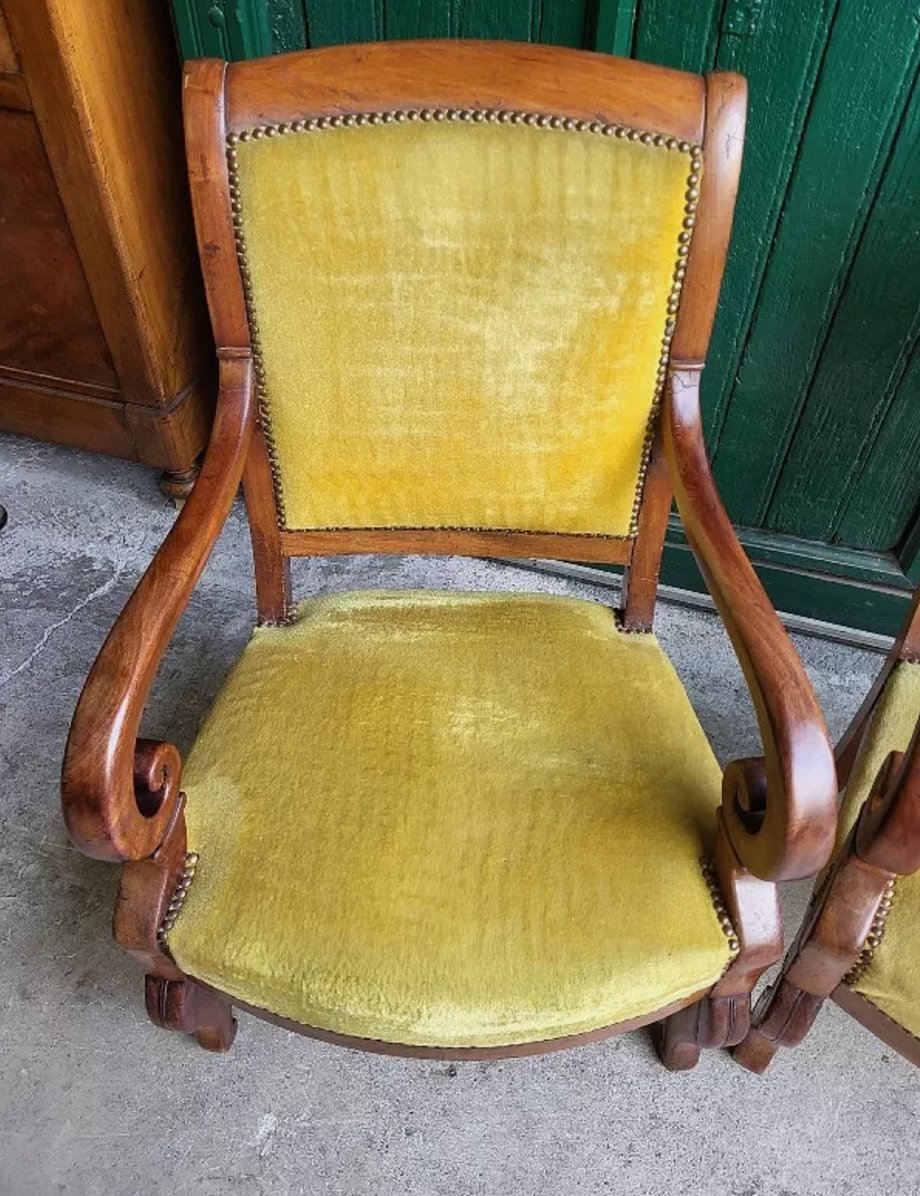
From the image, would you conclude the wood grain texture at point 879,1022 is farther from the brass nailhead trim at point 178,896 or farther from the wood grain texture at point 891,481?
the wood grain texture at point 891,481

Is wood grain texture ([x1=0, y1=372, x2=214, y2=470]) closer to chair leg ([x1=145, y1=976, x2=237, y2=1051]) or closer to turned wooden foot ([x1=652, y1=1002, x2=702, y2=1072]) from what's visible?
chair leg ([x1=145, y1=976, x2=237, y2=1051])

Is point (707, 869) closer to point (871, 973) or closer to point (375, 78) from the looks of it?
point (871, 973)

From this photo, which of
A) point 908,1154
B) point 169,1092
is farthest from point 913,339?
point 169,1092

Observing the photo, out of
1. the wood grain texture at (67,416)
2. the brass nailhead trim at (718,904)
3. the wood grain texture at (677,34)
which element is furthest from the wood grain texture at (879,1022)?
the wood grain texture at (67,416)

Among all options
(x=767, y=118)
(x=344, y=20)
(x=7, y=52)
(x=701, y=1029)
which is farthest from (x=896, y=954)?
(x=7, y=52)

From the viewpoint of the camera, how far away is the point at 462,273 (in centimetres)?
89

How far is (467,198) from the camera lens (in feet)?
2.80

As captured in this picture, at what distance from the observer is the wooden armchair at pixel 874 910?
2.55ft

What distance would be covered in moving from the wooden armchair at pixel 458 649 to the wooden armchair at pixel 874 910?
0.24ft

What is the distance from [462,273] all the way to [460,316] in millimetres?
42

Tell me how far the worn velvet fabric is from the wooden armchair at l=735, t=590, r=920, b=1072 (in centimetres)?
37

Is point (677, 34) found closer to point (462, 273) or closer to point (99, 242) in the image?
point (462, 273)

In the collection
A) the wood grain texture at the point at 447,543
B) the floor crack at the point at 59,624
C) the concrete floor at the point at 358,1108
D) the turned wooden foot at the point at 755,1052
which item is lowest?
the concrete floor at the point at 358,1108

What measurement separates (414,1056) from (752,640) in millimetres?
471
